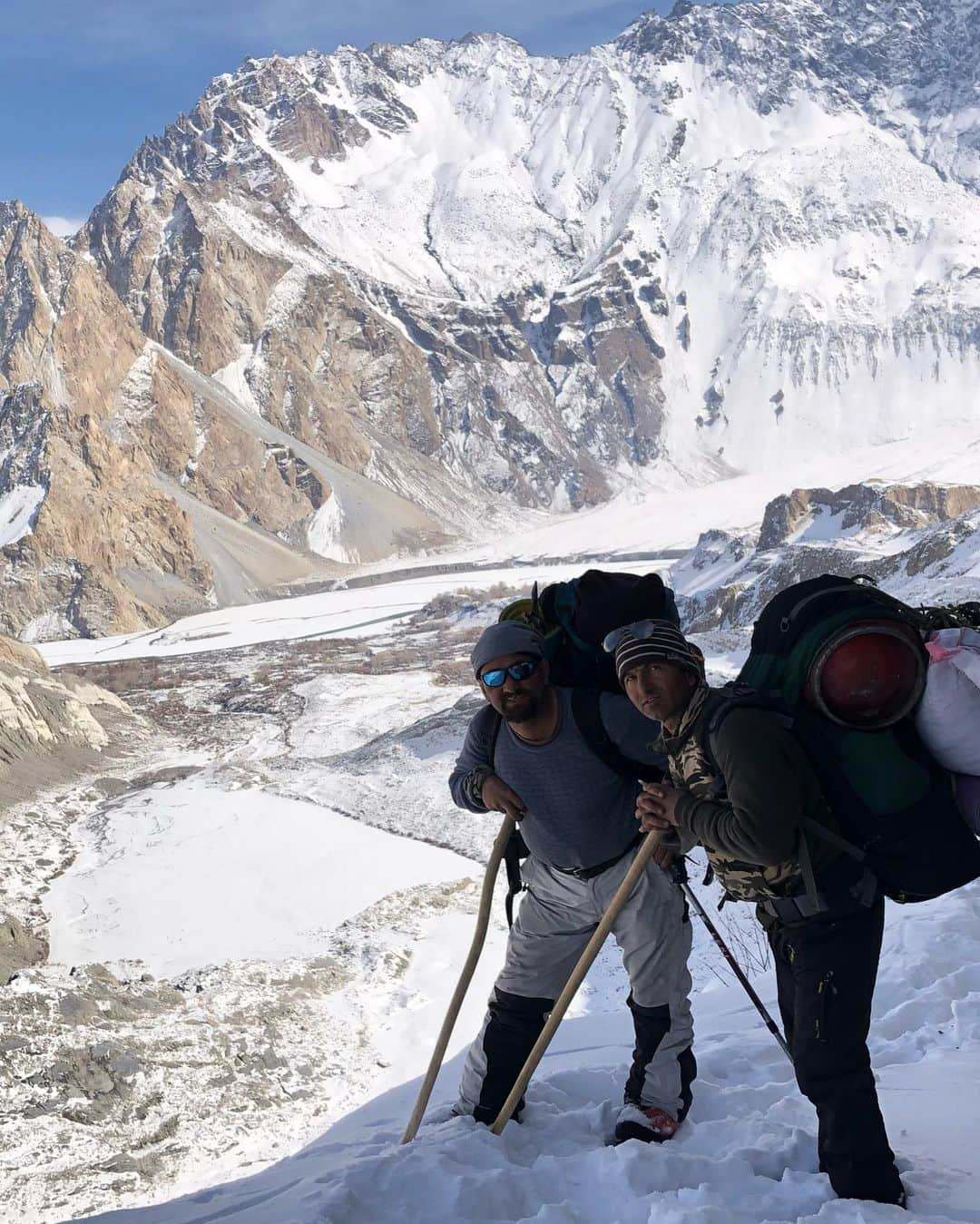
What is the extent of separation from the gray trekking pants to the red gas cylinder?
1.25 m

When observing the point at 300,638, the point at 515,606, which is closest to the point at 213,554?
the point at 300,638

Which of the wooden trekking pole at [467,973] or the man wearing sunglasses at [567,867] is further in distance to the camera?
the wooden trekking pole at [467,973]

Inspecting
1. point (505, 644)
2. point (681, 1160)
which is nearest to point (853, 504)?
point (505, 644)

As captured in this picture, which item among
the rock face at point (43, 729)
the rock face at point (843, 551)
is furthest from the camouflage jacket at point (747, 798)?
the rock face at point (843, 551)

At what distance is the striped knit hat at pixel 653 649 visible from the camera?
10.2 ft

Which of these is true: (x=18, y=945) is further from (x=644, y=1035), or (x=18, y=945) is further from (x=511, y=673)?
(x=511, y=673)

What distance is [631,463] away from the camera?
13200 centimetres

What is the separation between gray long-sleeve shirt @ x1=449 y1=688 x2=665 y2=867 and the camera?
3721mm

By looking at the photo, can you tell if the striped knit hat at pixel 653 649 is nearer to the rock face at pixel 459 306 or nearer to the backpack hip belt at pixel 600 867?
the backpack hip belt at pixel 600 867

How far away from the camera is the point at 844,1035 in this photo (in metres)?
3.11

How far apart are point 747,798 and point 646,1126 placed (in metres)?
1.75

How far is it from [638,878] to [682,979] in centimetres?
51

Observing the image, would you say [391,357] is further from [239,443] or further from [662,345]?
[662,345]

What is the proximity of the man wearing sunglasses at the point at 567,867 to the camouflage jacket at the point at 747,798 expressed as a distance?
1.63 feet
